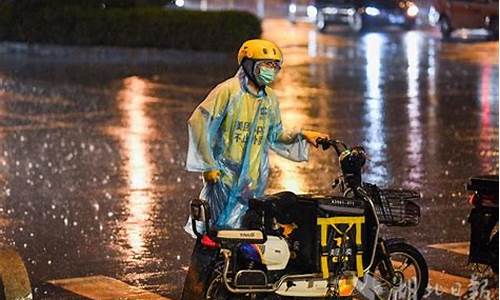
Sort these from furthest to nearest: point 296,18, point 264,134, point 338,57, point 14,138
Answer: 1. point 296,18
2. point 338,57
3. point 14,138
4. point 264,134

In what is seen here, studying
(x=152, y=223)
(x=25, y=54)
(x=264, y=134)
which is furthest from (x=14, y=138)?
(x=25, y=54)

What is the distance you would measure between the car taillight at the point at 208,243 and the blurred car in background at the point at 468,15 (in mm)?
28247

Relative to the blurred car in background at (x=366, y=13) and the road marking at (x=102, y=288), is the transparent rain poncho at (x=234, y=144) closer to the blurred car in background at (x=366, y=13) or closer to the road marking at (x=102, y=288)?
the road marking at (x=102, y=288)

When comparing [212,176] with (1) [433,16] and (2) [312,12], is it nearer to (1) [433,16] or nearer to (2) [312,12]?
(1) [433,16]

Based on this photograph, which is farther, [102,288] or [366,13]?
[366,13]

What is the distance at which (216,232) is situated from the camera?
7598 mm

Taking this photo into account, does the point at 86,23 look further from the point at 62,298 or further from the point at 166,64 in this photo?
the point at 62,298

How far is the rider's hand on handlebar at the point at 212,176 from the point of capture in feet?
25.6

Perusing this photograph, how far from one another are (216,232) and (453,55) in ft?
77.4

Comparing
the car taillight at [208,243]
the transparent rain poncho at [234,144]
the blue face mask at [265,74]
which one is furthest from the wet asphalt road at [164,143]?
the blue face mask at [265,74]

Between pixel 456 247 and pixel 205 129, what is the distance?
11.5 ft

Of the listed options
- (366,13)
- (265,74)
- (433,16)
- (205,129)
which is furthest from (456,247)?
(433,16)

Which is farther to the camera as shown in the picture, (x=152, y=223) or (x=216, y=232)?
(x=152, y=223)

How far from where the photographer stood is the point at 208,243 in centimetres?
767
